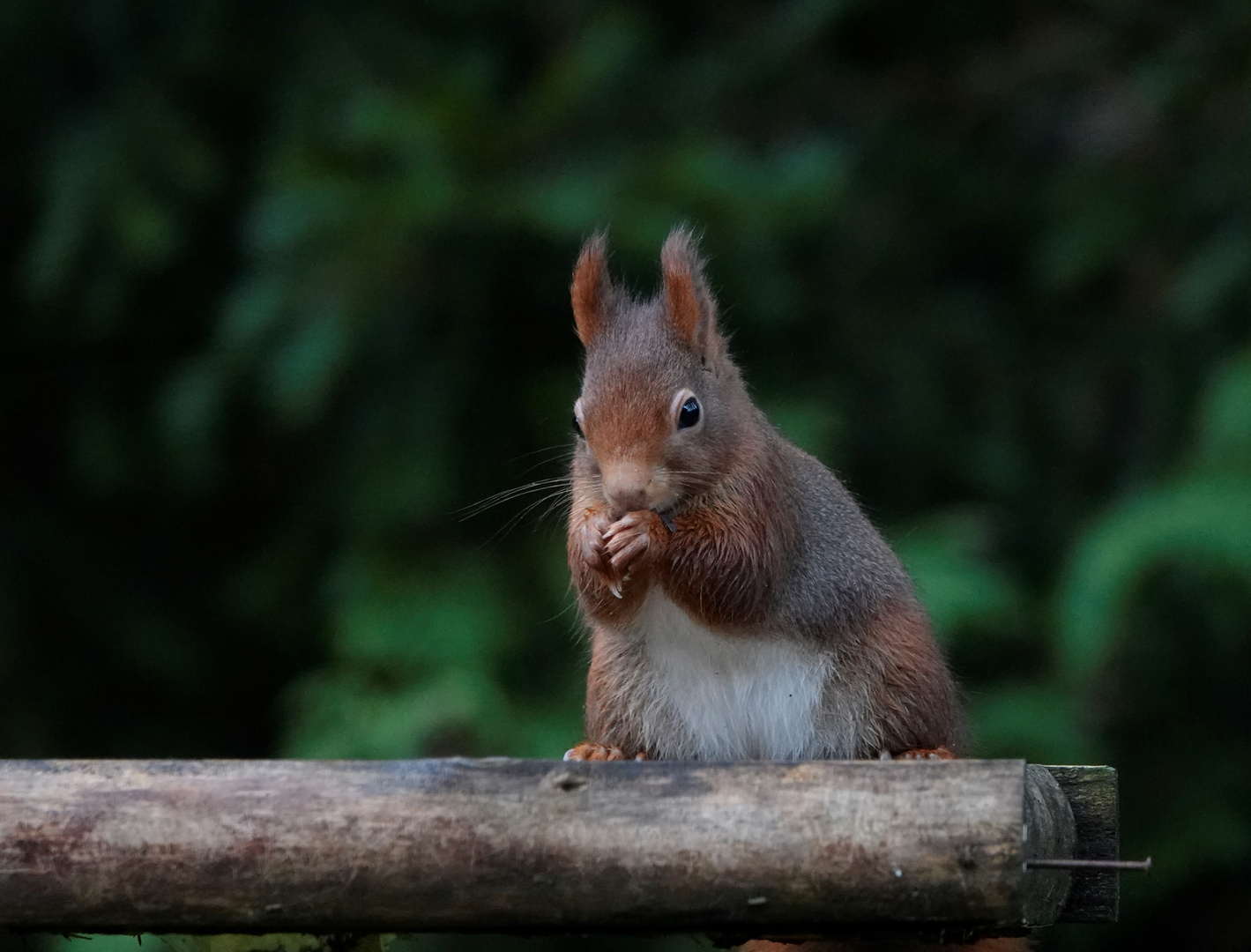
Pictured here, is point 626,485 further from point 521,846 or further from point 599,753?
point 521,846

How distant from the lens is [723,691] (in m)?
1.65

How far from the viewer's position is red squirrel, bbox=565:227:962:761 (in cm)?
161

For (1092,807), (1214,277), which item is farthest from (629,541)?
(1214,277)

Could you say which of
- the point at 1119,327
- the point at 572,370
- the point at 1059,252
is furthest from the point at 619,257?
the point at 1119,327

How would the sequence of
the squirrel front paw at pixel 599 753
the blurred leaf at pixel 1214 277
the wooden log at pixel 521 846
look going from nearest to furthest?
the wooden log at pixel 521 846 < the squirrel front paw at pixel 599 753 < the blurred leaf at pixel 1214 277

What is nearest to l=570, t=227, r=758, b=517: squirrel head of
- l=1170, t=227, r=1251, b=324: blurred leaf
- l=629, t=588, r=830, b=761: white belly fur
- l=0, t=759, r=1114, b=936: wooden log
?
l=629, t=588, r=830, b=761: white belly fur

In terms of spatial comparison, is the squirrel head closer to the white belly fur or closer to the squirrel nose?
the squirrel nose

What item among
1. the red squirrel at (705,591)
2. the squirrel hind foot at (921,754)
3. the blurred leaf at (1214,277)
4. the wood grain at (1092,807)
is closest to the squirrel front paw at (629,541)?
the red squirrel at (705,591)

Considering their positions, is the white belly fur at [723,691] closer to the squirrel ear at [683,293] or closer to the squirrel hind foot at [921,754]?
the squirrel hind foot at [921,754]

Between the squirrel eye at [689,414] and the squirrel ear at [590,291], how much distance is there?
155 millimetres

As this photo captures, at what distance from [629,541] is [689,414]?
0.56ft

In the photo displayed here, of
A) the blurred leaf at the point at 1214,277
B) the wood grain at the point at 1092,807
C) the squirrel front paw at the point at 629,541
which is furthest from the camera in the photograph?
the blurred leaf at the point at 1214,277

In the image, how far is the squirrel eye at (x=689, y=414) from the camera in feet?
5.39

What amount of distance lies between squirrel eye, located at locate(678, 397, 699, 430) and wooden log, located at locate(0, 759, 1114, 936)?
1.54 ft
